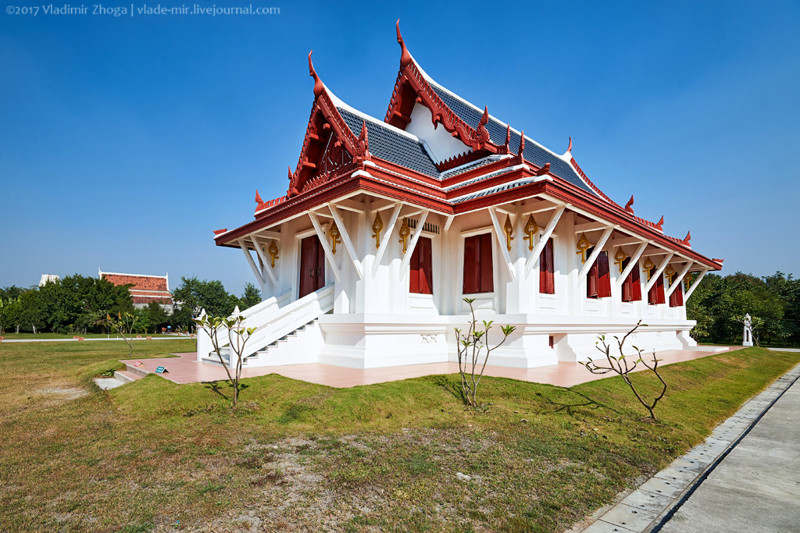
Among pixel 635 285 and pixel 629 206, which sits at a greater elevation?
pixel 629 206

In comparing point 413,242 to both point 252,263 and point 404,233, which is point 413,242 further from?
point 252,263

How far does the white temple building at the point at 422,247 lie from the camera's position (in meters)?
8.67

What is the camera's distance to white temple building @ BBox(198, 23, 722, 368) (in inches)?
341

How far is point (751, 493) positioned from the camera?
3203 mm

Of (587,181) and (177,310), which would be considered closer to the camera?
(587,181)

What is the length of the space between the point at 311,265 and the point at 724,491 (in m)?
9.24

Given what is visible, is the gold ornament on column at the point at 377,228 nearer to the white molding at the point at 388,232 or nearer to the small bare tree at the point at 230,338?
the white molding at the point at 388,232

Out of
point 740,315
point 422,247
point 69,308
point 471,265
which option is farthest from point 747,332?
point 69,308

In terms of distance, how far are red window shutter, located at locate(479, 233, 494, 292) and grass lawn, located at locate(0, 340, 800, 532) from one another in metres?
3.15

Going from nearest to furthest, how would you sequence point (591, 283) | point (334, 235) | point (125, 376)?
point (125, 376) < point (334, 235) < point (591, 283)

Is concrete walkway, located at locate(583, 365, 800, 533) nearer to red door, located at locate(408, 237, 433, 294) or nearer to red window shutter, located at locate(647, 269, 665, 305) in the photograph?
red door, located at locate(408, 237, 433, 294)

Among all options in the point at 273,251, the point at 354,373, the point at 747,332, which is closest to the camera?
the point at 354,373

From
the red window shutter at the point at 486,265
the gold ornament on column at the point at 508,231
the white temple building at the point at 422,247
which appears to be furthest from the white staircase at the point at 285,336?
the gold ornament on column at the point at 508,231

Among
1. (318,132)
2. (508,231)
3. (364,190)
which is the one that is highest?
(318,132)
